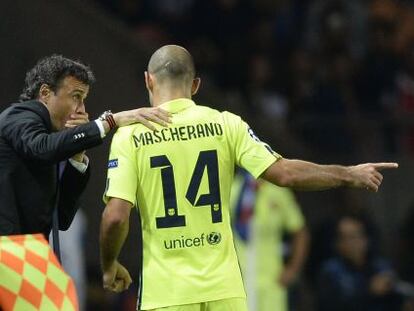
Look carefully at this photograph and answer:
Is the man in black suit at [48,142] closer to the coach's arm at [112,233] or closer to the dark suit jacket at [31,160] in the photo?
the dark suit jacket at [31,160]

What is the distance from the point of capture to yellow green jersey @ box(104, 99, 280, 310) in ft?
27.6

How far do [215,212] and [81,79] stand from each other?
106cm

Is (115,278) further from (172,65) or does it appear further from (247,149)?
(172,65)

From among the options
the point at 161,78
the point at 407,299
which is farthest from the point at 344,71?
the point at 161,78

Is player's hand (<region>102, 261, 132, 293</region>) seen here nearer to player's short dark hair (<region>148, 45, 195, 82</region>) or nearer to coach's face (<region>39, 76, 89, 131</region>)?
coach's face (<region>39, 76, 89, 131</region>)

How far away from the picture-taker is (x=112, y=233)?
8406 mm

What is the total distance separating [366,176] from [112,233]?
1419mm

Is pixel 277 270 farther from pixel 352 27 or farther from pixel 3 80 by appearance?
pixel 352 27

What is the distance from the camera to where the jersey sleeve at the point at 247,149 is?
8.47 metres

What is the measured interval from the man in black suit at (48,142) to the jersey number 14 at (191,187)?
0.85 ft

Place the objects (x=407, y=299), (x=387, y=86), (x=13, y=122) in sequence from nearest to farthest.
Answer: (x=13, y=122)
(x=407, y=299)
(x=387, y=86)

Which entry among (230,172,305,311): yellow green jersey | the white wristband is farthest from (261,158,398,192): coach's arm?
(230,172,305,311): yellow green jersey

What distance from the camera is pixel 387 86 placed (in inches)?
656

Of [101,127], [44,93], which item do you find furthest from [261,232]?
[101,127]
